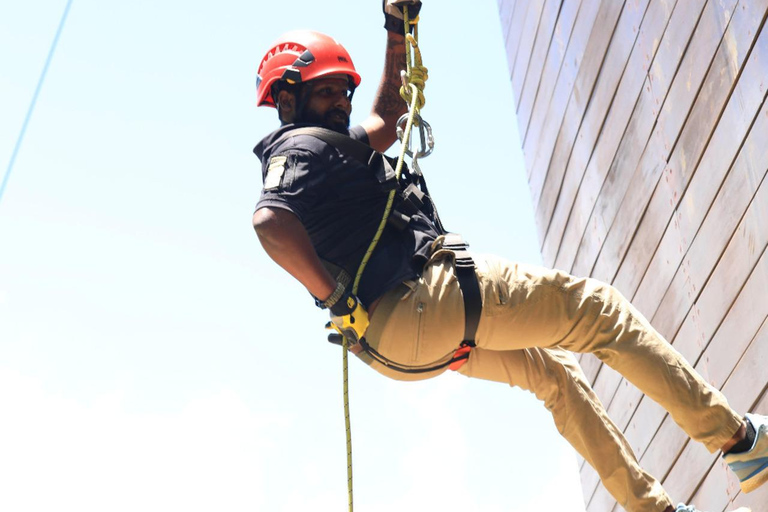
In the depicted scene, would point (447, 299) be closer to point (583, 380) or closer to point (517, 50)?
point (583, 380)

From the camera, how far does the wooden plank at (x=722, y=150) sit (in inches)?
140

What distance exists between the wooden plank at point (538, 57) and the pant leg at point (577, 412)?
9.86 feet

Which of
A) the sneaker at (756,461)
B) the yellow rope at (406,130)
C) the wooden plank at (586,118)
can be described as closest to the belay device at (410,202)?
the yellow rope at (406,130)

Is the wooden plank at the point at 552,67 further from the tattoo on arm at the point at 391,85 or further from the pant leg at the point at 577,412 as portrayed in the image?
the pant leg at the point at 577,412

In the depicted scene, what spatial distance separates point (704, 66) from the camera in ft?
13.1

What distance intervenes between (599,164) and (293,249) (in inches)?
107

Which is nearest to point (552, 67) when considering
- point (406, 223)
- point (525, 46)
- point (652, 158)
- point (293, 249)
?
point (525, 46)

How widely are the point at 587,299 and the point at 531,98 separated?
12.1 feet

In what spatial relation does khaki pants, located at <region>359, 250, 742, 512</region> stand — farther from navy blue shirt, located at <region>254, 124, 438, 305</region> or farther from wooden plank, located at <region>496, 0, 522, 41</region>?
wooden plank, located at <region>496, 0, 522, 41</region>

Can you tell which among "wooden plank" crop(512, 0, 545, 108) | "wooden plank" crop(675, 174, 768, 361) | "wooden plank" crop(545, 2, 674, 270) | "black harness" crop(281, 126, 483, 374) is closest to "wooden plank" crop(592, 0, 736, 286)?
"wooden plank" crop(545, 2, 674, 270)

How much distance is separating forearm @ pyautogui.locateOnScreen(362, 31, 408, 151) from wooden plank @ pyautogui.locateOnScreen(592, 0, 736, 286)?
1.23 meters

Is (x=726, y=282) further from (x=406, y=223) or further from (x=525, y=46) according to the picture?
(x=525, y=46)

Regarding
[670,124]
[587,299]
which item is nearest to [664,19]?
[670,124]

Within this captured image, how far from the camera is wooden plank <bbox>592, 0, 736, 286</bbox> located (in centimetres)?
402
